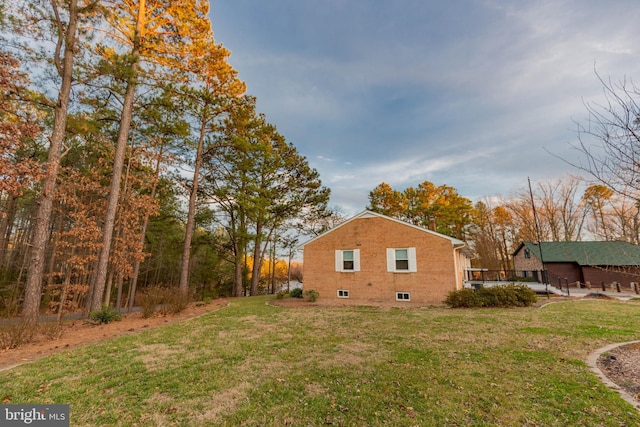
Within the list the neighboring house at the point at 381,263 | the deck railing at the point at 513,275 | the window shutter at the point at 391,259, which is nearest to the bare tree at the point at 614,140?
the neighboring house at the point at 381,263

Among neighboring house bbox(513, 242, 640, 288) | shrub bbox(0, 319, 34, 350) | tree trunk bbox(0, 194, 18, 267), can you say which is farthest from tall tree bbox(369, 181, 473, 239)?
tree trunk bbox(0, 194, 18, 267)

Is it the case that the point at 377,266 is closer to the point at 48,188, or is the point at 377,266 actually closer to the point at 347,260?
the point at 347,260

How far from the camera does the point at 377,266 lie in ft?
47.6

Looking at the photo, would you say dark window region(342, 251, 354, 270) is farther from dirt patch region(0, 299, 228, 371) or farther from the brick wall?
dirt patch region(0, 299, 228, 371)

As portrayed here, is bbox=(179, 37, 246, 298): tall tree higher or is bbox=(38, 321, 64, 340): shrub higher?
bbox=(179, 37, 246, 298): tall tree

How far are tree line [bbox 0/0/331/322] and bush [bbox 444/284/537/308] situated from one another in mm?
13000

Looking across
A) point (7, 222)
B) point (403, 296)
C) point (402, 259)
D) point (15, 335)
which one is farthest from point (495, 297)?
point (7, 222)

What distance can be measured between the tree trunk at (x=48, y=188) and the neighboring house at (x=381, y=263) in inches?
434

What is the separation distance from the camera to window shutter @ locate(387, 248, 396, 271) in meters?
14.2

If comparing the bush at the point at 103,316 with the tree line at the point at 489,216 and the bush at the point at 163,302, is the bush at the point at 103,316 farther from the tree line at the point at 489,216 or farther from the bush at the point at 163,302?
the tree line at the point at 489,216

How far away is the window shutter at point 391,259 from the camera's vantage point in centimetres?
1416

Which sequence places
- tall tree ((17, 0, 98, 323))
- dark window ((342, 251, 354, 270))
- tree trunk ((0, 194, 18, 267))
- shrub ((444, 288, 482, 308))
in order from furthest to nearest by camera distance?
tree trunk ((0, 194, 18, 267)), dark window ((342, 251, 354, 270)), shrub ((444, 288, 482, 308)), tall tree ((17, 0, 98, 323))

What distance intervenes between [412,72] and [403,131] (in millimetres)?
4978

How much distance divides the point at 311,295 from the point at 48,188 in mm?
11565
